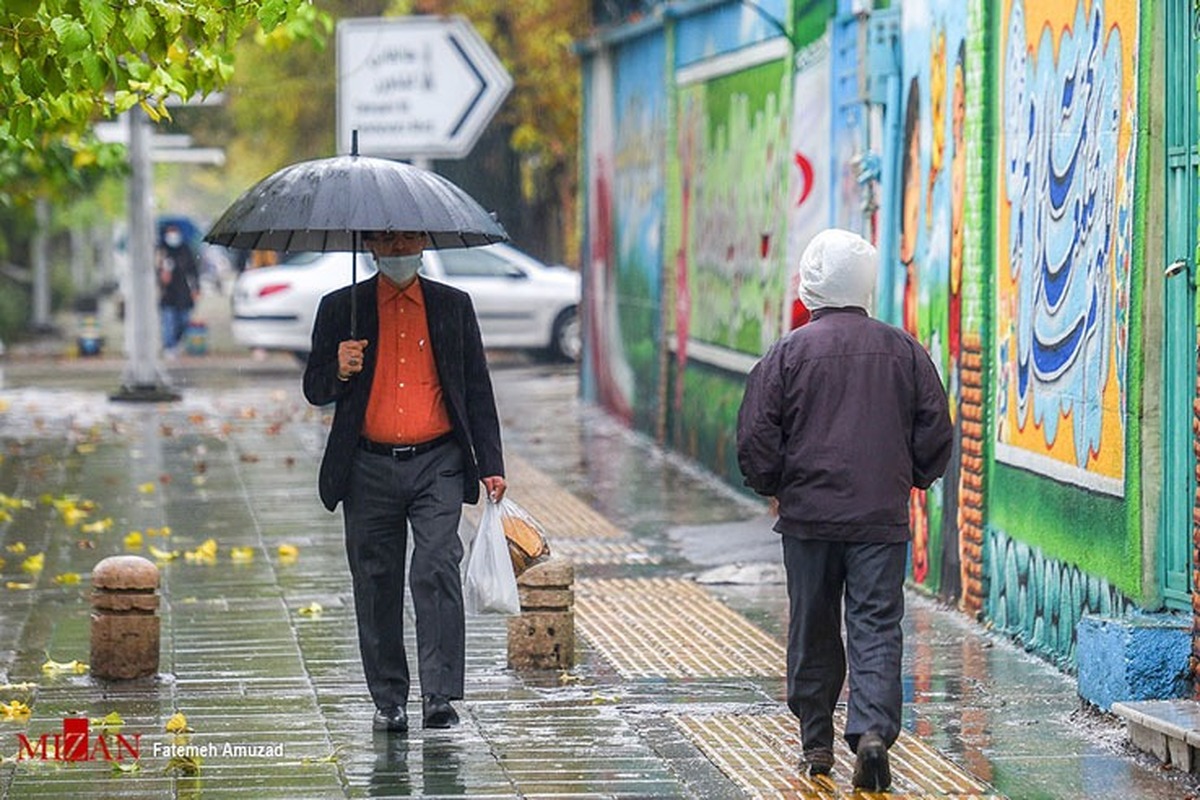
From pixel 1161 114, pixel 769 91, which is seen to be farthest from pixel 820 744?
pixel 769 91

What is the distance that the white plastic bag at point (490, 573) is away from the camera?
8328 mm

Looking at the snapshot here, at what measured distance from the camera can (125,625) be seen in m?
9.08

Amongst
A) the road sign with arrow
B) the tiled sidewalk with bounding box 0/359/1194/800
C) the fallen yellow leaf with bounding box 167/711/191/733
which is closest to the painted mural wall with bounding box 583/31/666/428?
the road sign with arrow

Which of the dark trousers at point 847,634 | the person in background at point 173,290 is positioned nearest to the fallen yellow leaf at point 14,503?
the dark trousers at point 847,634

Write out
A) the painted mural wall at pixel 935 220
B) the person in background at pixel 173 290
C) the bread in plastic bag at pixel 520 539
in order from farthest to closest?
the person in background at pixel 173 290 → the painted mural wall at pixel 935 220 → the bread in plastic bag at pixel 520 539

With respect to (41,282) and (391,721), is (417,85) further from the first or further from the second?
(41,282)

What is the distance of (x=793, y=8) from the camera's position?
14.7 m

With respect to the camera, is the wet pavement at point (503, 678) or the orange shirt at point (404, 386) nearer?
the wet pavement at point (503, 678)

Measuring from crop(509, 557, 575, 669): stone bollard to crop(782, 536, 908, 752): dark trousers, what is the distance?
201 centimetres

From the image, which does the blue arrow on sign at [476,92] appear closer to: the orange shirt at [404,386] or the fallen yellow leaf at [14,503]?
the fallen yellow leaf at [14,503]

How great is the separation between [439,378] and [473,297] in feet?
65.4

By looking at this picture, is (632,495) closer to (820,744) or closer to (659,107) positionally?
(659,107)
